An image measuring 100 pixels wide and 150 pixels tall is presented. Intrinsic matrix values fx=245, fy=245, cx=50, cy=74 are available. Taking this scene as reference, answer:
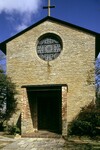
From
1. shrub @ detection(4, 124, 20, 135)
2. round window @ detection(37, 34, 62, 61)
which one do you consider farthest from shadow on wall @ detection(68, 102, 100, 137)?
round window @ detection(37, 34, 62, 61)

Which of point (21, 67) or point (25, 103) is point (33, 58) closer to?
point (21, 67)

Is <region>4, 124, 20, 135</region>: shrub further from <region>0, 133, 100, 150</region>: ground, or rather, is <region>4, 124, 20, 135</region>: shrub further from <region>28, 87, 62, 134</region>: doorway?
<region>28, 87, 62, 134</region>: doorway

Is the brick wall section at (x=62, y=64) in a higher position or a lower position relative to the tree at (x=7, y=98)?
higher

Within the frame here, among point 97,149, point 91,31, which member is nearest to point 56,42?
point 91,31

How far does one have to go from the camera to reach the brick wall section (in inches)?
672

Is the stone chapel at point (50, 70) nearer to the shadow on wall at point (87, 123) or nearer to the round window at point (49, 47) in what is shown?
the round window at point (49, 47)

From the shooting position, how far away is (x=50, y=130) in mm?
17547

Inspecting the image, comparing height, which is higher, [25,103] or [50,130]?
[25,103]

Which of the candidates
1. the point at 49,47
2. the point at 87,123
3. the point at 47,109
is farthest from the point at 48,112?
the point at 49,47

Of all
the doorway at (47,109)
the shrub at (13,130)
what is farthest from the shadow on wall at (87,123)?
the shrub at (13,130)

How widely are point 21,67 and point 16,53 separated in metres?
1.17

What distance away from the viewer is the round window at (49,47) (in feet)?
59.4

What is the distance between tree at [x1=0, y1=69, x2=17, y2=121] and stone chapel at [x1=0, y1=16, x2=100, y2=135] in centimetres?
41

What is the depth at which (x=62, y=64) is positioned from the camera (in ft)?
57.7
